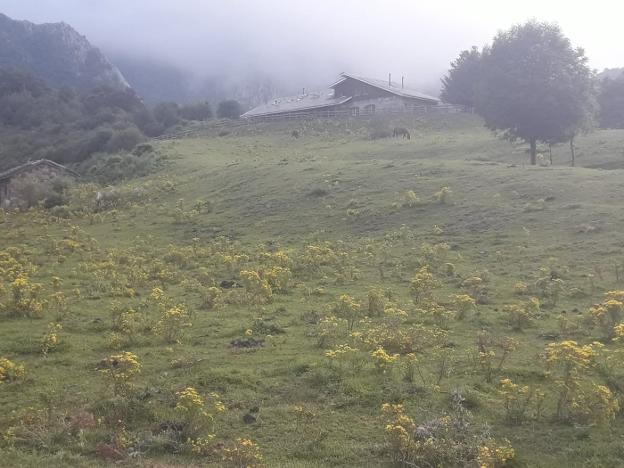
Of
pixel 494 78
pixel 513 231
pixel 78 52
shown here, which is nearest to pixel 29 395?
pixel 513 231

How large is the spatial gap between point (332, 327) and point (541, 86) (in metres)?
30.0

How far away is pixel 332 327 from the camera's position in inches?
559

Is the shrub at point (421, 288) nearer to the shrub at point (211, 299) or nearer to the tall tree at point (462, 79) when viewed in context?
the shrub at point (211, 299)

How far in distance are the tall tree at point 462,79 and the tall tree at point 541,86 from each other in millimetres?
37598

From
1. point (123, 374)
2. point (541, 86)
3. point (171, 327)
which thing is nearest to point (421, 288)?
point (171, 327)

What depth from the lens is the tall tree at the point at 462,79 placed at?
78688 millimetres

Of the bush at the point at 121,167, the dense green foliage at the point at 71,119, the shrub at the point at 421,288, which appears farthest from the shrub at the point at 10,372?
the dense green foliage at the point at 71,119

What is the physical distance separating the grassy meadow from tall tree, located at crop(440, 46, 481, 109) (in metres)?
47.4

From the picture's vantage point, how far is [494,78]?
40.4m

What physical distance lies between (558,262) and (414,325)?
26.3 feet

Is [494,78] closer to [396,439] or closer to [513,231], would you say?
[513,231]

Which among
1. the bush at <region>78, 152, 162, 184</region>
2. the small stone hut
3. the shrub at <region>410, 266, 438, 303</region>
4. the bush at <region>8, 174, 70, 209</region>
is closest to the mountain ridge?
the bush at <region>78, 152, 162, 184</region>

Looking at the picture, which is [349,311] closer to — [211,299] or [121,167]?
[211,299]

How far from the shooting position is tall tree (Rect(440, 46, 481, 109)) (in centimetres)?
7869
